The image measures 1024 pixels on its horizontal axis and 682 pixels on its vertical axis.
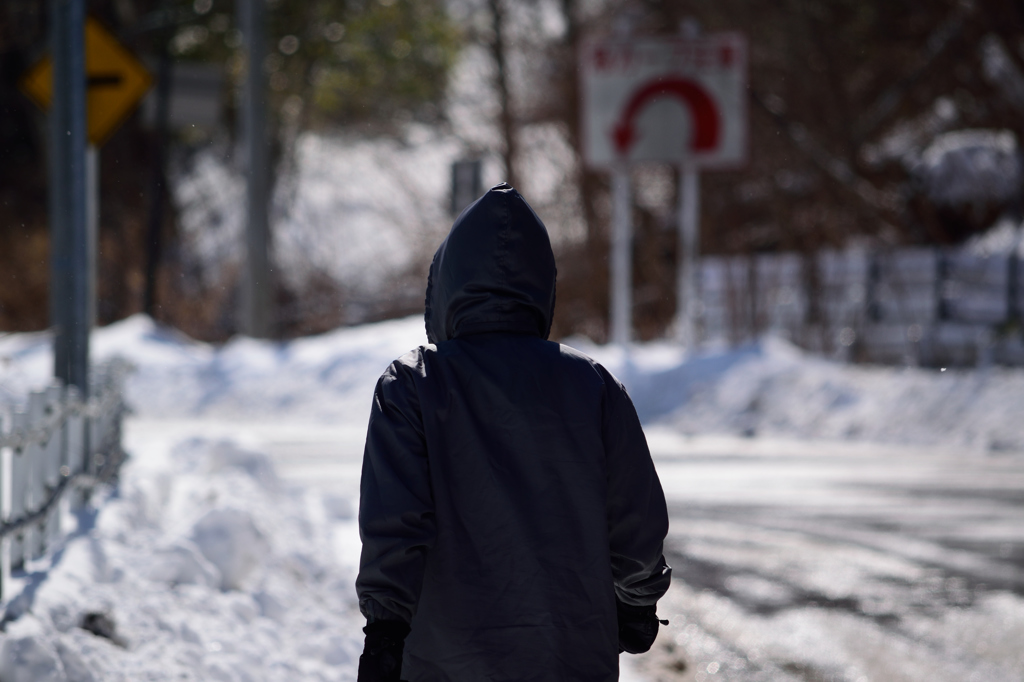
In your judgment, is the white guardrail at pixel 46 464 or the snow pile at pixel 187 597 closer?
the snow pile at pixel 187 597

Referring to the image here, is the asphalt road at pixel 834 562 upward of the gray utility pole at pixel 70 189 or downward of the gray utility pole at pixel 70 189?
downward

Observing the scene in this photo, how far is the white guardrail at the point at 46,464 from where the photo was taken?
4.68m

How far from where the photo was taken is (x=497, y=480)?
2371 millimetres

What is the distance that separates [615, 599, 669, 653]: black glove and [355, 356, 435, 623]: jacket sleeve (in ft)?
1.61

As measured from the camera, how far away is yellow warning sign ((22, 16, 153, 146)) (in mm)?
8516

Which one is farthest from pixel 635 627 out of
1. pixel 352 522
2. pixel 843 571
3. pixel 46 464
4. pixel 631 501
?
pixel 352 522

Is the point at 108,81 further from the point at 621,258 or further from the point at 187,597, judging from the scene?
the point at 621,258

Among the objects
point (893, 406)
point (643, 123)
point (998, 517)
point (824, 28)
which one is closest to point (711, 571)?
point (998, 517)

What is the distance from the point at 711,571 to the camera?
6.50 metres

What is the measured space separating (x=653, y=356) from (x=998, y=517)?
8437 millimetres

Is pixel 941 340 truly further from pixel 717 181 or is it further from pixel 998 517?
pixel 998 517

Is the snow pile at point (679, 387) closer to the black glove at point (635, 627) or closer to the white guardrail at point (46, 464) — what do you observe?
the white guardrail at point (46, 464)

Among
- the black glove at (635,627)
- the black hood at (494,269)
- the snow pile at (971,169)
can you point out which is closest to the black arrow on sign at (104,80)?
the black hood at (494,269)

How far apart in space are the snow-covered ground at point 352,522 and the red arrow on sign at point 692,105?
135 inches
